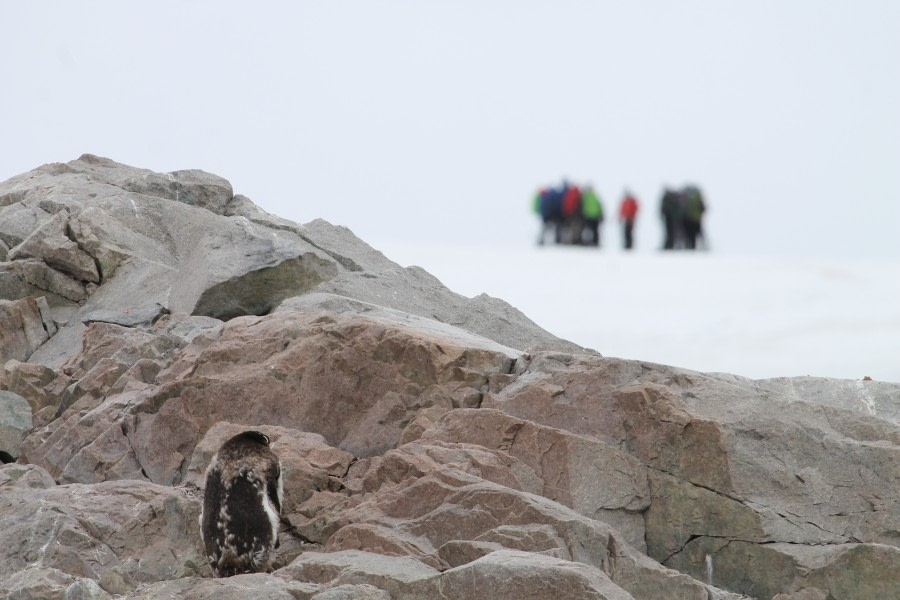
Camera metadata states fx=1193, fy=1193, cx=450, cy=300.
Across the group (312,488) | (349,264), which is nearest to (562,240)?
(349,264)

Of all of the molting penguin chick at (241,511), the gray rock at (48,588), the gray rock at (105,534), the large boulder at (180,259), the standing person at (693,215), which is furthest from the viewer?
the standing person at (693,215)

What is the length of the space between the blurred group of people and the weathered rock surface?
38.9 feet

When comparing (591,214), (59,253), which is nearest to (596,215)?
(591,214)

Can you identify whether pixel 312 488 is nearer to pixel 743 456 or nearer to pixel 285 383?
pixel 285 383

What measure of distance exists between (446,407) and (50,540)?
4194 millimetres

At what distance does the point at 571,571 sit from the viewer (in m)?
8.06

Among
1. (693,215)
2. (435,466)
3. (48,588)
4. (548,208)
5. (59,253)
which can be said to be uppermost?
(548,208)

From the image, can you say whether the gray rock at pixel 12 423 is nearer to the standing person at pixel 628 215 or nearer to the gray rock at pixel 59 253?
the gray rock at pixel 59 253

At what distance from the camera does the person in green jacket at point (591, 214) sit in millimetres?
26812

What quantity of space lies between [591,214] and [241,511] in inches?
730

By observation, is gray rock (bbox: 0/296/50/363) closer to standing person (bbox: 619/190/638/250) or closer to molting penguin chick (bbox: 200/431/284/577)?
molting penguin chick (bbox: 200/431/284/577)

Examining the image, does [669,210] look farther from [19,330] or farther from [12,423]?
[12,423]

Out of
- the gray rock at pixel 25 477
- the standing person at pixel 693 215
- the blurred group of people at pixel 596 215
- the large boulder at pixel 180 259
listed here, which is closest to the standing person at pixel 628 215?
the blurred group of people at pixel 596 215

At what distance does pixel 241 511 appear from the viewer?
9.79 meters
